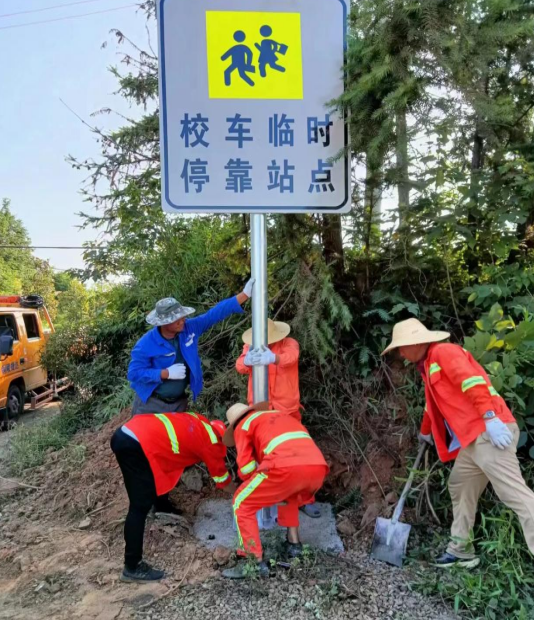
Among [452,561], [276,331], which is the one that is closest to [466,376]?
[452,561]

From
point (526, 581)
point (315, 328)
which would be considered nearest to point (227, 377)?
point (315, 328)

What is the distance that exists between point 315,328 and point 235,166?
1395 mm

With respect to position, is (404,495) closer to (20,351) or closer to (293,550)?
(293,550)

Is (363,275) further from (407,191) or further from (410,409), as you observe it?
(410,409)

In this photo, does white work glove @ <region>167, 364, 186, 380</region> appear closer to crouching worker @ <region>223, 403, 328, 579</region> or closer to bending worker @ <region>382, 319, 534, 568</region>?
crouching worker @ <region>223, 403, 328, 579</region>

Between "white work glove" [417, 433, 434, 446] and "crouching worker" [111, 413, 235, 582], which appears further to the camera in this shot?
"white work glove" [417, 433, 434, 446]

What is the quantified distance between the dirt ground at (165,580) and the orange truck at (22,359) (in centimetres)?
455

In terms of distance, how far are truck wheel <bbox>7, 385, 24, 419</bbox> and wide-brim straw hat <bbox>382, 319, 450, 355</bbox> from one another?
772 cm

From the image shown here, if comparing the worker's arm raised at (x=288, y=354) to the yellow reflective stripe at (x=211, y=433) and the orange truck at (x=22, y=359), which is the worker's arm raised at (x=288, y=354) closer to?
the yellow reflective stripe at (x=211, y=433)

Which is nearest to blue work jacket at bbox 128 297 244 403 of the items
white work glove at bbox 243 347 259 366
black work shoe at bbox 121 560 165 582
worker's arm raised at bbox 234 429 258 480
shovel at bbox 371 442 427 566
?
white work glove at bbox 243 347 259 366

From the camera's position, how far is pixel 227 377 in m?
4.64

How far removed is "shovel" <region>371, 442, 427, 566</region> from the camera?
3.08 meters

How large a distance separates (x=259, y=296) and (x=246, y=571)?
170cm

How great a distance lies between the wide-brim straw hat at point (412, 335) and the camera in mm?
3045
